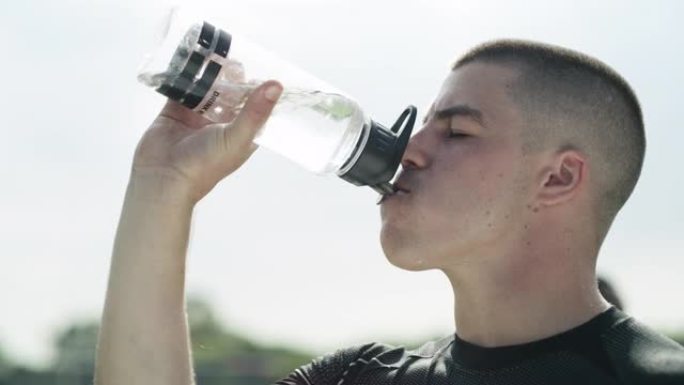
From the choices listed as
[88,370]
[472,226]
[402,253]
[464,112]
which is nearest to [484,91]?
[464,112]

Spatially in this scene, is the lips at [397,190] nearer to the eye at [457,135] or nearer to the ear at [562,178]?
the eye at [457,135]

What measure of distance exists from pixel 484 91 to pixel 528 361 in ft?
2.27

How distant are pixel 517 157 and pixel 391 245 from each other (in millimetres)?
375

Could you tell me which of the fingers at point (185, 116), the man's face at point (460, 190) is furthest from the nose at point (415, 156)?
the fingers at point (185, 116)

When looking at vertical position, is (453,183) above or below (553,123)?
below

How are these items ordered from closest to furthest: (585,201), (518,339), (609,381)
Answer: (609,381)
(518,339)
(585,201)

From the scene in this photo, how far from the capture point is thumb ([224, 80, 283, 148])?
2.66 metres

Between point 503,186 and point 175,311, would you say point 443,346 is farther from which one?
point 175,311

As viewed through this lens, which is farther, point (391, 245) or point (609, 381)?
point (391, 245)

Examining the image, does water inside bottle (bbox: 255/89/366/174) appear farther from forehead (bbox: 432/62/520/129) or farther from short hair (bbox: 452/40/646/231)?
short hair (bbox: 452/40/646/231)

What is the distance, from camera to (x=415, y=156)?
9.43 feet

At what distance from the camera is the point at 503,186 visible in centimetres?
285

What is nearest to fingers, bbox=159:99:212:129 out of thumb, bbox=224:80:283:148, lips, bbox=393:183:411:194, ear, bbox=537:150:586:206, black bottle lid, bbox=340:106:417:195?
thumb, bbox=224:80:283:148

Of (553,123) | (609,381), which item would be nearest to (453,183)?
(553,123)
